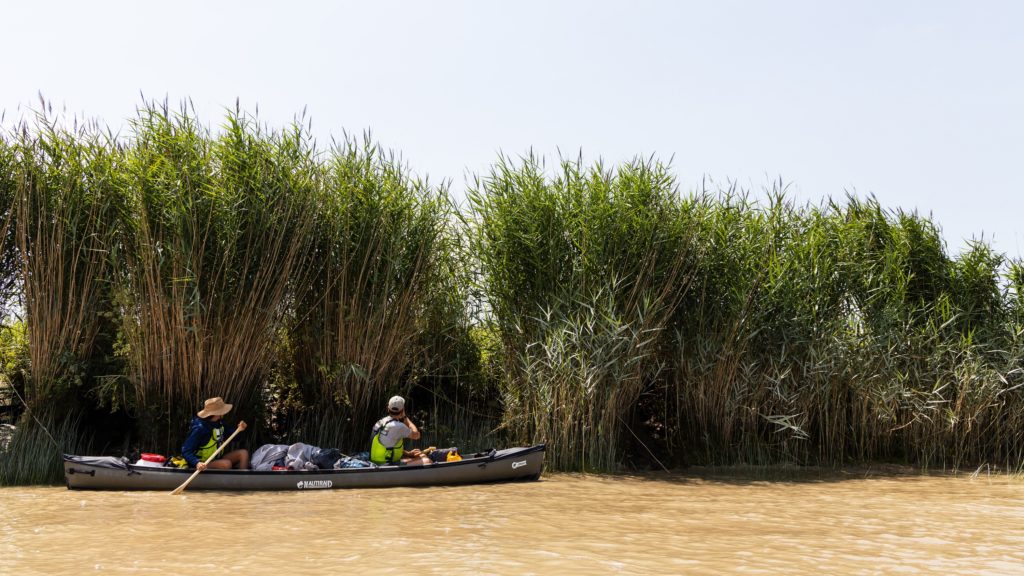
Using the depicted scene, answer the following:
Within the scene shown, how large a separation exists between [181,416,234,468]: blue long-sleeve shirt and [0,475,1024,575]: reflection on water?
1.34 ft

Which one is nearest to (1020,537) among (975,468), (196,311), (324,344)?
(975,468)

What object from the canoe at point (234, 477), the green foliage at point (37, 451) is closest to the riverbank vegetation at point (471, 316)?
the green foliage at point (37, 451)

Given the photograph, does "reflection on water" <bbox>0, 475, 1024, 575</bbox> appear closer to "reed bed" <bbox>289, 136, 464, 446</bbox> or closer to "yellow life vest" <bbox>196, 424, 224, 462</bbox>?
"yellow life vest" <bbox>196, 424, 224, 462</bbox>

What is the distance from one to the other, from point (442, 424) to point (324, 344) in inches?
77.6

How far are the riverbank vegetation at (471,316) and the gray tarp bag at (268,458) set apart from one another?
1000mm

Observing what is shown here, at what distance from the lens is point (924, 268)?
12.1 metres

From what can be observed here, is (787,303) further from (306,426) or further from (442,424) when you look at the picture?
(306,426)

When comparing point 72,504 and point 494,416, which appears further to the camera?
point 494,416

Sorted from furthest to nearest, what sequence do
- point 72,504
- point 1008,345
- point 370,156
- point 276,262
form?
point 1008,345, point 370,156, point 276,262, point 72,504

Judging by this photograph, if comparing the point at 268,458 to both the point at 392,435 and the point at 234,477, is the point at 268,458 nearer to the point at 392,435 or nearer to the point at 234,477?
the point at 234,477

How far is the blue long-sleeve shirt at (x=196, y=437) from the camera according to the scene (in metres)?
8.62

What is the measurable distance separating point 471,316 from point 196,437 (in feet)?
12.5

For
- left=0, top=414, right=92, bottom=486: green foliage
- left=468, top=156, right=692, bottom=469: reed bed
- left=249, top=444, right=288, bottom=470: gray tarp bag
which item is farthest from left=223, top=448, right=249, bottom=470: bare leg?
left=468, top=156, right=692, bottom=469: reed bed

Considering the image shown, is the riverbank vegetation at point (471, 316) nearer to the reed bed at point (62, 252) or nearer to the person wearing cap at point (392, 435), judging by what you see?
the reed bed at point (62, 252)
